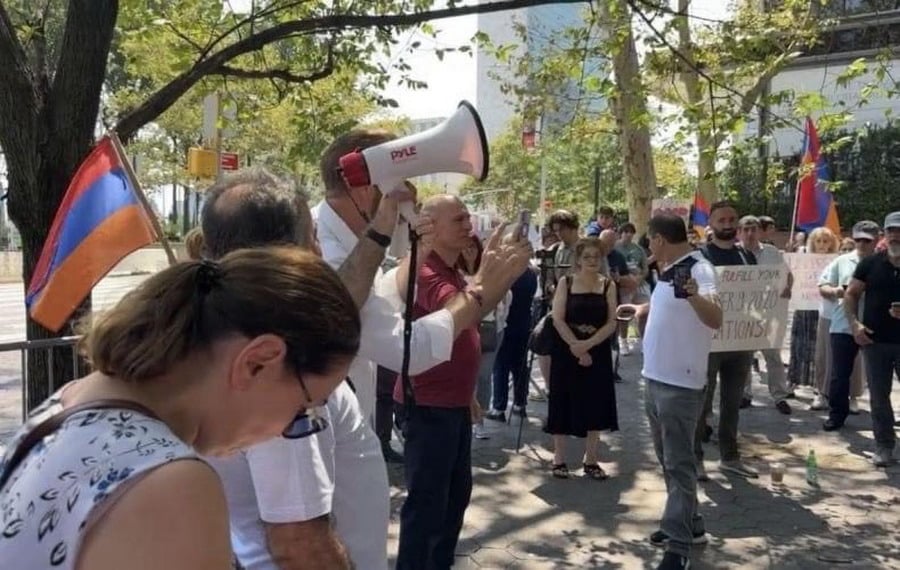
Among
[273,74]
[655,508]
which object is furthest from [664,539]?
[273,74]

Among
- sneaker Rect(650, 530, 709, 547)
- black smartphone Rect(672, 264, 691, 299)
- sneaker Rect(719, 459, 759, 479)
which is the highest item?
black smartphone Rect(672, 264, 691, 299)

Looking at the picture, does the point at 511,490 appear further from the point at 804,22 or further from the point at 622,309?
the point at 804,22

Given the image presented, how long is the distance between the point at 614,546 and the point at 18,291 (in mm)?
21679

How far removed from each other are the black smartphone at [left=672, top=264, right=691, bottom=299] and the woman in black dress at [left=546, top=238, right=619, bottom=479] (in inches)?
58.7

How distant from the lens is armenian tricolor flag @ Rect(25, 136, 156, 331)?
352 centimetres

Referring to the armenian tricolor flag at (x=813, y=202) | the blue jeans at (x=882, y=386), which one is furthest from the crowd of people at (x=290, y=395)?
the armenian tricolor flag at (x=813, y=202)

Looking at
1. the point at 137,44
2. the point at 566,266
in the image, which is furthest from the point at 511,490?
the point at 137,44

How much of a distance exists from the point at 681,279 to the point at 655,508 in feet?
5.50

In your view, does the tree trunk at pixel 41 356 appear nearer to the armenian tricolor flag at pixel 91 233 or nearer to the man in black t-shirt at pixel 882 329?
the armenian tricolor flag at pixel 91 233

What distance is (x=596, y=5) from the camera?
6629mm

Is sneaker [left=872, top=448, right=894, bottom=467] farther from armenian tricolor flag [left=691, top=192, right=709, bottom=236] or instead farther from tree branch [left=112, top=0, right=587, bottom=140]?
armenian tricolor flag [left=691, top=192, right=709, bottom=236]

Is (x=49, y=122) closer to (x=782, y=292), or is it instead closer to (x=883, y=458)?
(x=782, y=292)

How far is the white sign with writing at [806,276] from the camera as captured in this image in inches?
316

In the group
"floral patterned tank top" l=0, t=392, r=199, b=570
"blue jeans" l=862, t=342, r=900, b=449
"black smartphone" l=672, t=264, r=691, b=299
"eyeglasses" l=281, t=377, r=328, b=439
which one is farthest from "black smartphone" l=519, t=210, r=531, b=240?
"blue jeans" l=862, t=342, r=900, b=449
